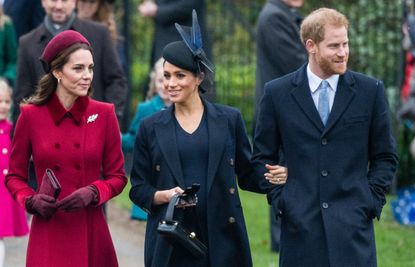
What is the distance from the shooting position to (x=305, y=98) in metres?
7.00

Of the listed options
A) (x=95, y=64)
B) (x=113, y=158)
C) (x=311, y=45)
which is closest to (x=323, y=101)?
(x=311, y=45)

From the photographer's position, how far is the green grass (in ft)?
33.6

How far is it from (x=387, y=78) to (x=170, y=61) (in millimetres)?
7505

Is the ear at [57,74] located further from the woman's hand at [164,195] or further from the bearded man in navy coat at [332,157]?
the bearded man in navy coat at [332,157]

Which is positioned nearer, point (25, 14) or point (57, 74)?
point (57, 74)

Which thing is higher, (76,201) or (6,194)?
(76,201)

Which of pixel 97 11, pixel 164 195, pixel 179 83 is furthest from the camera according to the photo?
pixel 97 11

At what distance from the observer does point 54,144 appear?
7.25 metres

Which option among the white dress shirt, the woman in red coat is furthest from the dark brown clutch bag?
the white dress shirt

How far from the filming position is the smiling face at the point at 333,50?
22.6ft

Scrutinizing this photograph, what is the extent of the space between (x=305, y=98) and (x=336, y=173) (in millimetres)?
457

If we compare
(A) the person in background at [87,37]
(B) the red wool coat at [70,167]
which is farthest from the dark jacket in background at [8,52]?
(B) the red wool coat at [70,167]

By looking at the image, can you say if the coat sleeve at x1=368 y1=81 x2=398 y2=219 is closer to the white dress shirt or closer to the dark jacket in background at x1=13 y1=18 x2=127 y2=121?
the white dress shirt

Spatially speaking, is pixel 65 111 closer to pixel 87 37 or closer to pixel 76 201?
pixel 76 201
